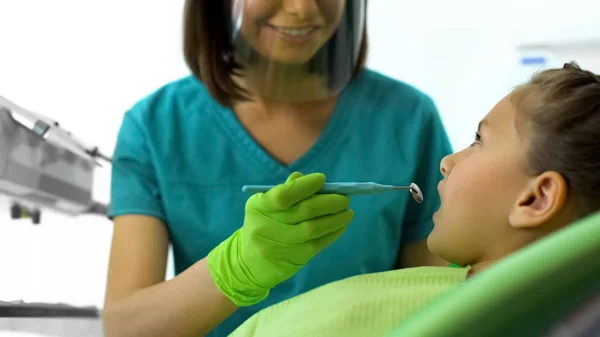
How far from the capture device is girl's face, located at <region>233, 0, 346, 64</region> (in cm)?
75

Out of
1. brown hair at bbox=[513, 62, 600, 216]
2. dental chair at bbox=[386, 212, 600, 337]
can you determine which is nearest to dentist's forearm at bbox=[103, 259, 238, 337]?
brown hair at bbox=[513, 62, 600, 216]

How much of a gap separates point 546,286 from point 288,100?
670 mm

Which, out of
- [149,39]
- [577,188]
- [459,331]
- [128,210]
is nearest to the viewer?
[459,331]

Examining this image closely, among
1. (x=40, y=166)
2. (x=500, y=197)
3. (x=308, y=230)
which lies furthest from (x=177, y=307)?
(x=500, y=197)

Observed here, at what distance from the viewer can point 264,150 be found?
0.91 m

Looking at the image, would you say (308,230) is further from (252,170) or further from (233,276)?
(252,170)

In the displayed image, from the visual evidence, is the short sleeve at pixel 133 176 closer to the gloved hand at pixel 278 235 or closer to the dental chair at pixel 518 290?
the gloved hand at pixel 278 235

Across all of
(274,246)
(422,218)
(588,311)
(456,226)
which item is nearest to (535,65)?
(422,218)

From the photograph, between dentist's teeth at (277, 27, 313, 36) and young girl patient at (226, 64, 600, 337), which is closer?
young girl patient at (226, 64, 600, 337)

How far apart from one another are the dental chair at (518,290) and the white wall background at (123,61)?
720 millimetres

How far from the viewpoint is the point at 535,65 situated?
1.36 meters

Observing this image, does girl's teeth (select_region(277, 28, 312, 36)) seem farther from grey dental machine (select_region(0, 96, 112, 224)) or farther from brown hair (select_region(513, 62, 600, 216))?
grey dental machine (select_region(0, 96, 112, 224))

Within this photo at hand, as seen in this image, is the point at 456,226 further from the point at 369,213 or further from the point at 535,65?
the point at 535,65

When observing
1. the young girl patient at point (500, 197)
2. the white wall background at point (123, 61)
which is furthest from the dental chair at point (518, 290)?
the white wall background at point (123, 61)
